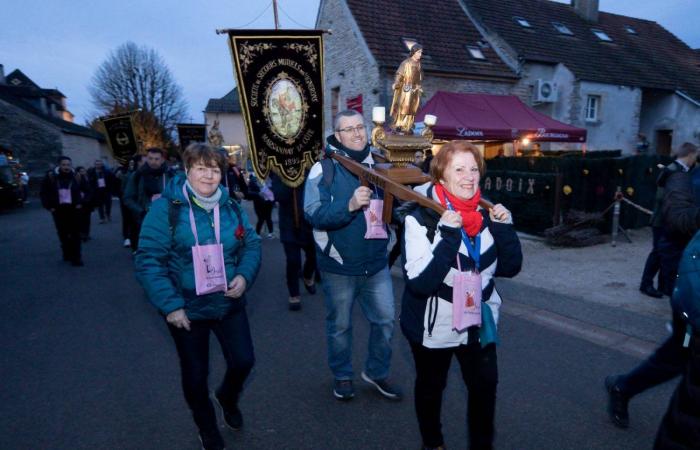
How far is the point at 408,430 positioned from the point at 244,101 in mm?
3326

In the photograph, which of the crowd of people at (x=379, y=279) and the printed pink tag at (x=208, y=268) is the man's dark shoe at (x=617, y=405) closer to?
the crowd of people at (x=379, y=279)

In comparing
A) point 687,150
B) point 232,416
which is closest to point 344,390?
point 232,416

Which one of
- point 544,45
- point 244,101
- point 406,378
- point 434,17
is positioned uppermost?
point 434,17

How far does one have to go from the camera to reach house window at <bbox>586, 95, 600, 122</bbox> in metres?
18.5

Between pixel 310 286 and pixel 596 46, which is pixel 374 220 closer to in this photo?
pixel 310 286

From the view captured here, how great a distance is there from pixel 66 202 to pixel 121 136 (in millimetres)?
4102

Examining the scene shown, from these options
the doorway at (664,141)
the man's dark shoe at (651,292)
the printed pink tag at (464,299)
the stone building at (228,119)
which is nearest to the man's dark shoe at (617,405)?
the printed pink tag at (464,299)

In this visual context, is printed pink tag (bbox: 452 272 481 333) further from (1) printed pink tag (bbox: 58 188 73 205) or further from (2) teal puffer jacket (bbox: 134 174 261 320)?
(1) printed pink tag (bbox: 58 188 73 205)

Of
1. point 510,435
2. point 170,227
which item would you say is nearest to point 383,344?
point 510,435

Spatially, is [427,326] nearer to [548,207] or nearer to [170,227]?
[170,227]

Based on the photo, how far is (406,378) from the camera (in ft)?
12.2

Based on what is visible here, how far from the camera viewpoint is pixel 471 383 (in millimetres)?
2301

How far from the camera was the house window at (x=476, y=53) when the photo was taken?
→ 58.0 ft

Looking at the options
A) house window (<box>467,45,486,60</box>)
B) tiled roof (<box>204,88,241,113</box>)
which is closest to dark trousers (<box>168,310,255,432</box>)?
house window (<box>467,45,486,60</box>)
